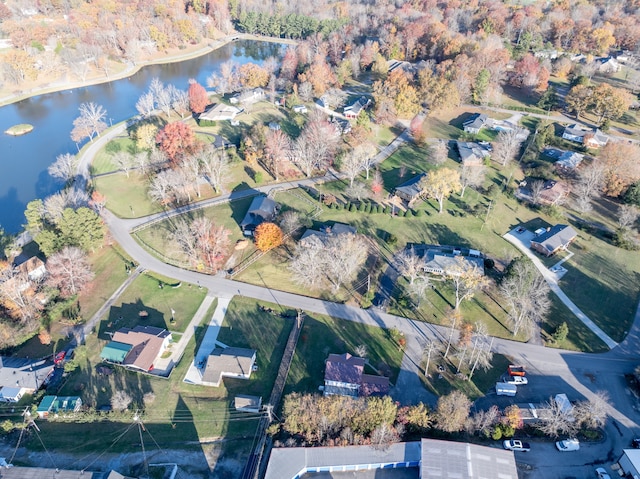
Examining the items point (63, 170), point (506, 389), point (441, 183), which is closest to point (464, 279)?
point (506, 389)

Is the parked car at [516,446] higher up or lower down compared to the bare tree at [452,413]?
lower down

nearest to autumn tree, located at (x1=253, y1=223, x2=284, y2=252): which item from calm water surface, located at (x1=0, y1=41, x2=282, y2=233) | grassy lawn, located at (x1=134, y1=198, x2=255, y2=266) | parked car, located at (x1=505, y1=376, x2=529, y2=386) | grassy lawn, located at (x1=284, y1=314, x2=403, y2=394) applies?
grassy lawn, located at (x1=134, y1=198, x2=255, y2=266)

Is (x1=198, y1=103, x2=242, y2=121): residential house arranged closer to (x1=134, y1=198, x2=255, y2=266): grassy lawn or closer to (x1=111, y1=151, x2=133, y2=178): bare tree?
(x1=111, y1=151, x2=133, y2=178): bare tree

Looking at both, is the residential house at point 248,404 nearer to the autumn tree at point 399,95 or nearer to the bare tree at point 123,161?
the bare tree at point 123,161

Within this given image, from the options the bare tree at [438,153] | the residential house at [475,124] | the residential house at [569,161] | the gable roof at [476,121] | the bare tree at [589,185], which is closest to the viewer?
the bare tree at [589,185]

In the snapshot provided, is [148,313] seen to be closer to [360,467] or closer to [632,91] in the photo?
[360,467]

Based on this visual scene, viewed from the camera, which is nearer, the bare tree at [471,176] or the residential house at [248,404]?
the residential house at [248,404]

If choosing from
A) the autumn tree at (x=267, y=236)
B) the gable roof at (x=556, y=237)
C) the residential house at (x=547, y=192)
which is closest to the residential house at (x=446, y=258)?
the gable roof at (x=556, y=237)
